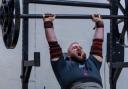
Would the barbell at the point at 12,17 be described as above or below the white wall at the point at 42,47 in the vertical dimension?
above

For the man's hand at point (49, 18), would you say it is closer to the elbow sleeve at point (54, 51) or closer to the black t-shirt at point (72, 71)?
the elbow sleeve at point (54, 51)

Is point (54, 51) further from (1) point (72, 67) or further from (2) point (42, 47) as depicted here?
(2) point (42, 47)

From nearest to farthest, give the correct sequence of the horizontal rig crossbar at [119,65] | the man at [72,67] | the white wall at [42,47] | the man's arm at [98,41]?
1. the man at [72,67]
2. the man's arm at [98,41]
3. the horizontal rig crossbar at [119,65]
4. the white wall at [42,47]

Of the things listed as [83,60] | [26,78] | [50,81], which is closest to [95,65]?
[83,60]

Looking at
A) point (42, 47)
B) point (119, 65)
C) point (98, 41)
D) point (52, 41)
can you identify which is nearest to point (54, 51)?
point (52, 41)

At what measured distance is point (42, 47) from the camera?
15.6 ft

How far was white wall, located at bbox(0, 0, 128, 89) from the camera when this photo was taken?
4637 millimetres

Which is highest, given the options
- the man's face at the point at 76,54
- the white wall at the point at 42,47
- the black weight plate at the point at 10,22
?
the black weight plate at the point at 10,22

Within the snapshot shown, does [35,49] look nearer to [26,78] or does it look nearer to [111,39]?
[26,78]

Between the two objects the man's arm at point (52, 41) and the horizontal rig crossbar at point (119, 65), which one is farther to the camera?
the horizontal rig crossbar at point (119, 65)

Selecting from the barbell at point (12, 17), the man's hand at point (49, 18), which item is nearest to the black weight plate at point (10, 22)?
the barbell at point (12, 17)

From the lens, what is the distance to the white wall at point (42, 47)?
4.64 metres

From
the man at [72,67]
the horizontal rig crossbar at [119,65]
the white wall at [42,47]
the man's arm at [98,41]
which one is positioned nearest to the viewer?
the man at [72,67]

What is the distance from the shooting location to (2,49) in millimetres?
4645
